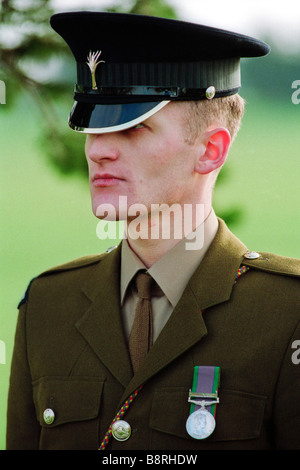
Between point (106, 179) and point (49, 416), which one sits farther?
point (49, 416)

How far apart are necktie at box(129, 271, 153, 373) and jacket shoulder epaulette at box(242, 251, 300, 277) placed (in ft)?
1.09

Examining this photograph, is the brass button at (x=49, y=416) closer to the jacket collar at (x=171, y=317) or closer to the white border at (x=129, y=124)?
the jacket collar at (x=171, y=317)

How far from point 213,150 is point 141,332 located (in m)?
0.58

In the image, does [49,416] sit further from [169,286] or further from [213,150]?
[213,150]

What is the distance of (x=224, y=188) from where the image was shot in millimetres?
3061

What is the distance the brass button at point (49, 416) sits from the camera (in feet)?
6.75

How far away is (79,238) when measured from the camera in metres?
4.31

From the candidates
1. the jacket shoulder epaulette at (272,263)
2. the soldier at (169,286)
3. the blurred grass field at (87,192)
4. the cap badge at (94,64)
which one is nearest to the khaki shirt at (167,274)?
the soldier at (169,286)

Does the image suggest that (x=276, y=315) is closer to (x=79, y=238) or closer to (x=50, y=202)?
(x=50, y=202)

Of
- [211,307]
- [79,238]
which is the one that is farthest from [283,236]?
[211,307]

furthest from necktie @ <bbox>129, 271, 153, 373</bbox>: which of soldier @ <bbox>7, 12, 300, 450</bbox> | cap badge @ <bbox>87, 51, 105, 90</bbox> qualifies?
cap badge @ <bbox>87, 51, 105, 90</bbox>

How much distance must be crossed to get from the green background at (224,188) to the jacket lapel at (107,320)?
3.03 ft

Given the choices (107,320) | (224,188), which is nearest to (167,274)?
(107,320)

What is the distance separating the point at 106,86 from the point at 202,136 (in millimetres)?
312
